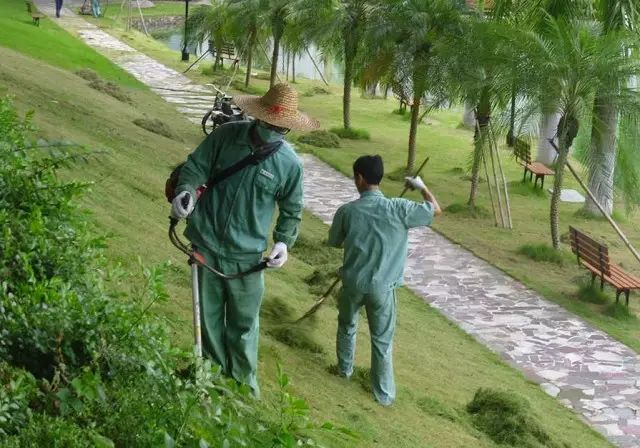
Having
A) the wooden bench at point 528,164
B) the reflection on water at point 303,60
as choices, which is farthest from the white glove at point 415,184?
the reflection on water at point 303,60

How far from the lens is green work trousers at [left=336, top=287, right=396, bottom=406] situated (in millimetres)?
7039

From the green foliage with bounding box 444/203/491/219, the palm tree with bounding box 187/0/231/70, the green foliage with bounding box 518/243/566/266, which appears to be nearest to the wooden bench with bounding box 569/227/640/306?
the green foliage with bounding box 518/243/566/266

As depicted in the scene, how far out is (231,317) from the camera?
5992 millimetres

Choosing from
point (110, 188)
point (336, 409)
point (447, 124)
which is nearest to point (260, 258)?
point (336, 409)

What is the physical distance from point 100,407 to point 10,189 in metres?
1.60

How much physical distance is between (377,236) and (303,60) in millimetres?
37101

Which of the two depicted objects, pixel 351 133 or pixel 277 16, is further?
pixel 277 16

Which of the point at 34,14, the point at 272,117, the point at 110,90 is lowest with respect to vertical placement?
the point at 110,90

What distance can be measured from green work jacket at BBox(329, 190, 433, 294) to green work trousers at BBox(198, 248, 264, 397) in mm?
1119

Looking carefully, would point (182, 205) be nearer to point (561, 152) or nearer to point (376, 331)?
point (376, 331)

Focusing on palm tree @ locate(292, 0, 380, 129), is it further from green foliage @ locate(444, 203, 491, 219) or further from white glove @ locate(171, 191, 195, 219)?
white glove @ locate(171, 191, 195, 219)

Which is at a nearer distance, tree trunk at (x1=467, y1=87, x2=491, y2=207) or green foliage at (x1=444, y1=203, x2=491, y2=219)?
tree trunk at (x1=467, y1=87, x2=491, y2=207)

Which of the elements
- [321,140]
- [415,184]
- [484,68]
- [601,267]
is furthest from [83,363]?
[321,140]

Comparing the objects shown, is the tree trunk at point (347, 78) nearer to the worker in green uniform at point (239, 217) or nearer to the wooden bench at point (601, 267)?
the wooden bench at point (601, 267)
